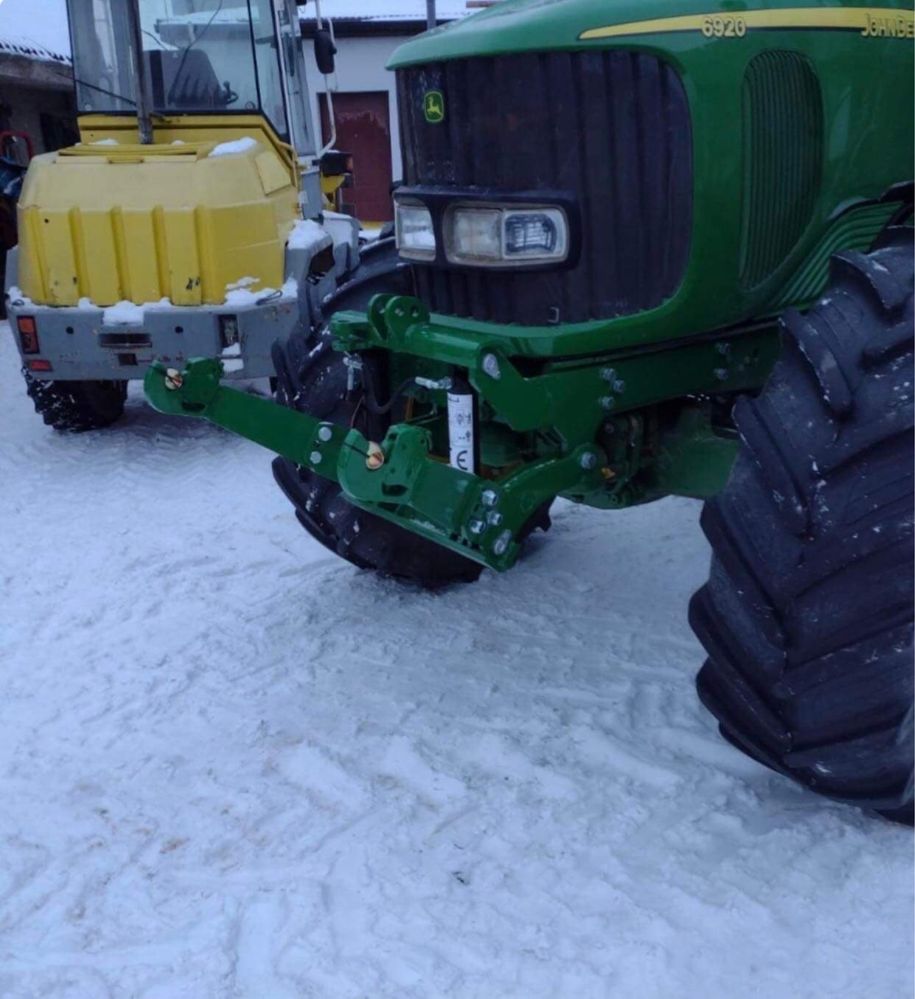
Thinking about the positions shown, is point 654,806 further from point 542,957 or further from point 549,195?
point 549,195

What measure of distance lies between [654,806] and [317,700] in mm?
1074

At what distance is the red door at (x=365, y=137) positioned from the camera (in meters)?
16.3

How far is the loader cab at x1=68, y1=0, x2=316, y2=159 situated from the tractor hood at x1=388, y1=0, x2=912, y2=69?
419 centimetres

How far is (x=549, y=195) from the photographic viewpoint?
2592mm

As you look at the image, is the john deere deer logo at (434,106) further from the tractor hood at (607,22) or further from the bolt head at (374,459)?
the bolt head at (374,459)

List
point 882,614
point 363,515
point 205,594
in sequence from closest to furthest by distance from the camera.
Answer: point 882,614 < point 363,515 < point 205,594

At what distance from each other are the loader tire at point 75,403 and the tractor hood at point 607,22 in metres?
4.35

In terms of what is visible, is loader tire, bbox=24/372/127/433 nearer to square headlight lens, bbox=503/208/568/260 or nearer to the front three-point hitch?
the front three-point hitch

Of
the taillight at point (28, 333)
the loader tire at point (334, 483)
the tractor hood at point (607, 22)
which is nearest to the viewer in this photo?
the tractor hood at point (607, 22)

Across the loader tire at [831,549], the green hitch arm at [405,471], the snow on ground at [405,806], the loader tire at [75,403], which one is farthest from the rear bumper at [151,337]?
the loader tire at [831,549]

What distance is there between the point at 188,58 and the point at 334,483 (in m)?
3.96

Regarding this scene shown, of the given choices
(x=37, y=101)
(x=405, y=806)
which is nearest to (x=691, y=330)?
(x=405, y=806)

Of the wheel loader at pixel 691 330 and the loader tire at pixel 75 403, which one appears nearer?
the wheel loader at pixel 691 330

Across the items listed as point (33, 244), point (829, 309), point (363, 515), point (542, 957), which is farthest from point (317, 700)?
point (33, 244)
